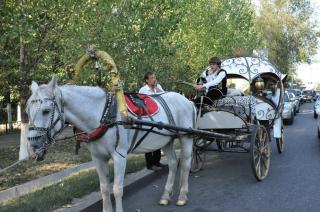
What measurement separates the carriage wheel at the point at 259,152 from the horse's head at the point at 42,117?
14.0 ft

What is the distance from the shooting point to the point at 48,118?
16.1 ft

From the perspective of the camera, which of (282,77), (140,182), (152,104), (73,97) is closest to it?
(73,97)

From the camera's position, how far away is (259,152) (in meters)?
8.59

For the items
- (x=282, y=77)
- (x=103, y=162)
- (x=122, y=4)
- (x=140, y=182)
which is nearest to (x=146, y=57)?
(x=122, y=4)

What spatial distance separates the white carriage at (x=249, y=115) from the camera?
8.58 m

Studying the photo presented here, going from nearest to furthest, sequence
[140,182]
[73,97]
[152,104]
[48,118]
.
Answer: [48,118] < [73,97] < [152,104] < [140,182]

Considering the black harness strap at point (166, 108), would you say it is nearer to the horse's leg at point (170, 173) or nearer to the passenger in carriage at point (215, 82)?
the horse's leg at point (170, 173)

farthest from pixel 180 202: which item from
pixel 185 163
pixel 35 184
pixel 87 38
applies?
pixel 87 38

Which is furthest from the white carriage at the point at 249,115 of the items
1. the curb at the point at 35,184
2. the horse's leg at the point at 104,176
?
the horse's leg at the point at 104,176

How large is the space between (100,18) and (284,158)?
6077 millimetres

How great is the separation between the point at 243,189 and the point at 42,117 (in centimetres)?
443

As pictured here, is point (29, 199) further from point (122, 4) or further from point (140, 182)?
point (122, 4)

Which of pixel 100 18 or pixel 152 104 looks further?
pixel 100 18

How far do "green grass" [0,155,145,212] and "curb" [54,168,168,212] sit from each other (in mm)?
156
